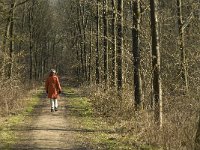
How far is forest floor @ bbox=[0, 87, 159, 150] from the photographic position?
12.8 meters

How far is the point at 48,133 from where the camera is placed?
15.0 m

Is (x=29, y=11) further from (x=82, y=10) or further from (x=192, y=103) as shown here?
(x=192, y=103)

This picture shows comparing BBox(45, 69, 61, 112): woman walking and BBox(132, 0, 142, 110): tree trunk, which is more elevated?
BBox(132, 0, 142, 110): tree trunk

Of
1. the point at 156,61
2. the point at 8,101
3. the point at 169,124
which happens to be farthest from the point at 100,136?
the point at 8,101

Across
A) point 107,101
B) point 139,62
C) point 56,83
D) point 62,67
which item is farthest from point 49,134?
point 62,67

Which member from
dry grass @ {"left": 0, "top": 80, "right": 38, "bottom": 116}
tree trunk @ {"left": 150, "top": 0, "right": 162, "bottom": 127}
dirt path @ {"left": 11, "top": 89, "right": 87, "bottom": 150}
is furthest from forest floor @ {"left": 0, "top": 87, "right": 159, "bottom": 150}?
tree trunk @ {"left": 150, "top": 0, "right": 162, "bottom": 127}

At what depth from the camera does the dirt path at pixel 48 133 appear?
41.9 feet

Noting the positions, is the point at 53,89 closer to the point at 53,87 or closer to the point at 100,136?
the point at 53,87

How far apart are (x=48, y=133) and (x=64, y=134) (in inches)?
22.7

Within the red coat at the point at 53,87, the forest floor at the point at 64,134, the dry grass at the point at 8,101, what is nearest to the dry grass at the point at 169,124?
the forest floor at the point at 64,134

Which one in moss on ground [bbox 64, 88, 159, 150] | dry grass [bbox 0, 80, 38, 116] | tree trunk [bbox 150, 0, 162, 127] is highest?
tree trunk [bbox 150, 0, 162, 127]

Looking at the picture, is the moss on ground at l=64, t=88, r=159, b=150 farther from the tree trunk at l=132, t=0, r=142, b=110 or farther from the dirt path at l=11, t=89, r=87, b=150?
the tree trunk at l=132, t=0, r=142, b=110

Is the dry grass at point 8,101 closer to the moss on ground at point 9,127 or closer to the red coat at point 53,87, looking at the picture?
the moss on ground at point 9,127

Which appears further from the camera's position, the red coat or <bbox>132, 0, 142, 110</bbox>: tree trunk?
the red coat
